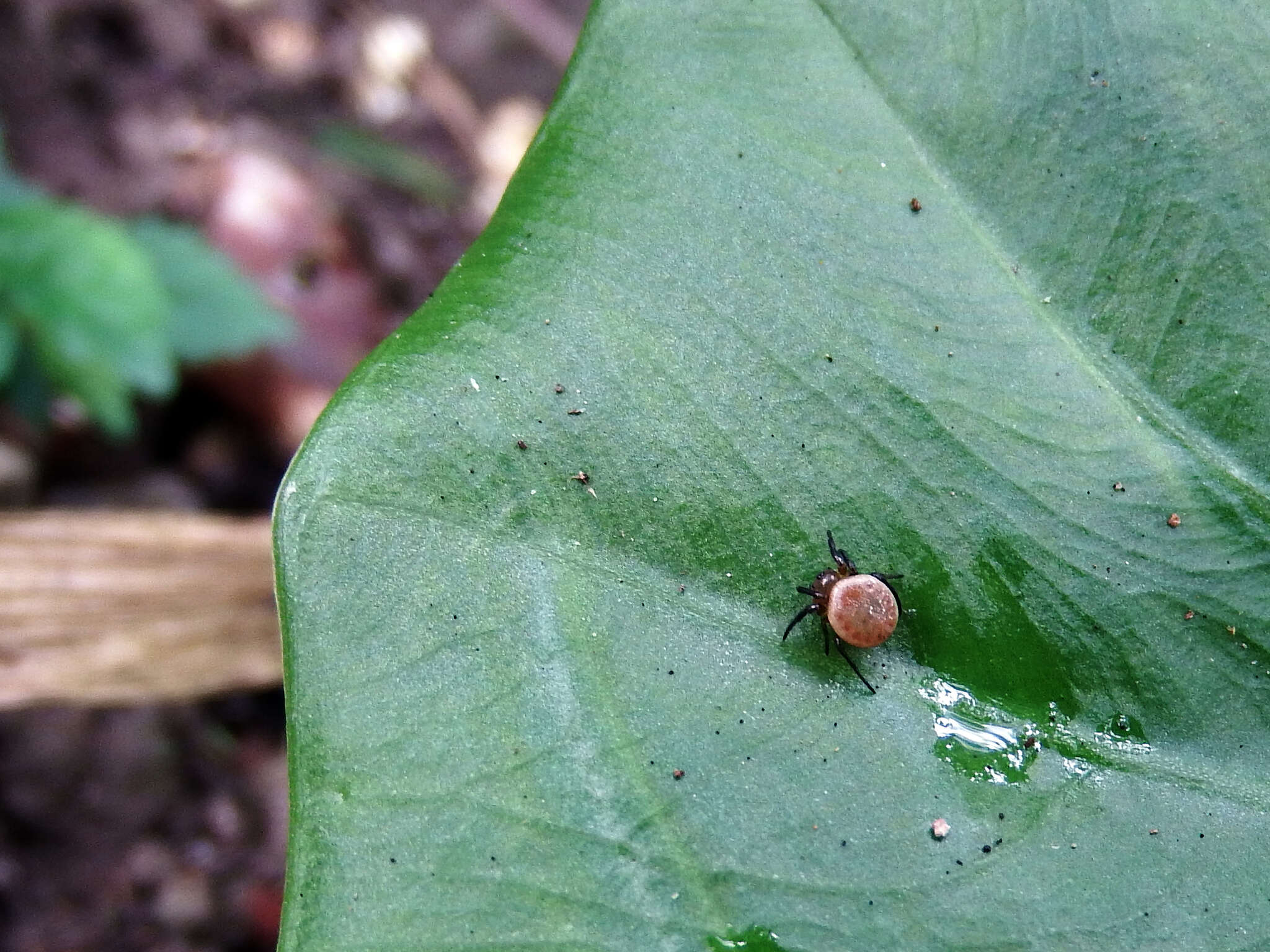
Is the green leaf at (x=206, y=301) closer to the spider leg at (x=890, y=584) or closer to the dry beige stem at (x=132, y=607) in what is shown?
the dry beige stem at (x=132, y=607)

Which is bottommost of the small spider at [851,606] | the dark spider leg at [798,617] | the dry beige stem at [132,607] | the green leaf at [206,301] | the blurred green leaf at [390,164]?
the dry beige stem at [132,607]

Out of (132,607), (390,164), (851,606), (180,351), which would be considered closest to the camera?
(851,606)

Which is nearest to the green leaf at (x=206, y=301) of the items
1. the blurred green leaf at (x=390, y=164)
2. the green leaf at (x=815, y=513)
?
the blurred green leaf at (x=390, y=164)

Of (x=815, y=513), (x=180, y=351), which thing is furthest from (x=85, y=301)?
(x=815, y=513)

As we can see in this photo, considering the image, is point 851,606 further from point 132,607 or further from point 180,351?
point 180,351

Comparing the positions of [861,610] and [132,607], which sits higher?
[861,610]

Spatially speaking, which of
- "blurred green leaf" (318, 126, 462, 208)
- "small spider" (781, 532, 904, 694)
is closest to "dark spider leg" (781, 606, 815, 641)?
"small spider" (781, 532, 904, 694)

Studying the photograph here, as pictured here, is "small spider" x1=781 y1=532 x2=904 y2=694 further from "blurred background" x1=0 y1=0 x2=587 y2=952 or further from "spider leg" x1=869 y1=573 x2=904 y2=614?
"blurred background" x1=0 y1=0 x2=587 y2=952

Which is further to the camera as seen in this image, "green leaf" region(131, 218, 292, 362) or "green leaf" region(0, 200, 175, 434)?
"green leaf" region(131, 218, 292, 362)
